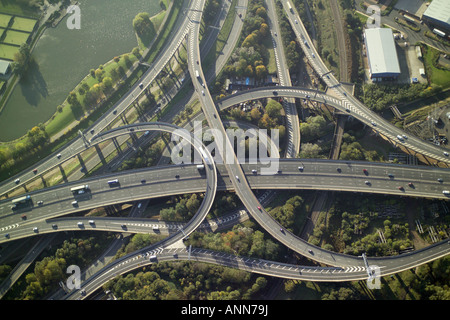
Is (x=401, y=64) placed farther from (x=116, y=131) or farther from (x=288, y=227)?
(x=116, y=131)

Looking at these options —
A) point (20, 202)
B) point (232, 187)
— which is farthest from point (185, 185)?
point (20, 202)

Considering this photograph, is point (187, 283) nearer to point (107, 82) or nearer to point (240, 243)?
point (240, 243)

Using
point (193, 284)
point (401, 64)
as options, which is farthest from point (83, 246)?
point (401, 64)

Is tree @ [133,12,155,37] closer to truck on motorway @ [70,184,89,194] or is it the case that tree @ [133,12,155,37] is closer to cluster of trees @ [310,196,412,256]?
truck on motorway @ [70,184,89,194]

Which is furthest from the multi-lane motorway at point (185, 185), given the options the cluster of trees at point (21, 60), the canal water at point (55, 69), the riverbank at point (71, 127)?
the cluster of trees at point (21, 60)

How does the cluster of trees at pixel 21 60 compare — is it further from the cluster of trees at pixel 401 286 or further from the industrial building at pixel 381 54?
the industrial building at pixel 381 54

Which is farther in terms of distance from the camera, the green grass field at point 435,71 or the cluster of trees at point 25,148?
the green grass field at point 435,71
